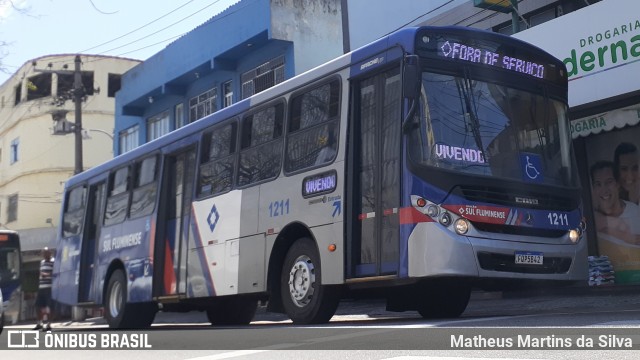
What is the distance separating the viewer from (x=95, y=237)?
15.9m

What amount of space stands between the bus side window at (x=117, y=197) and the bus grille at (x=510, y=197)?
7.98m

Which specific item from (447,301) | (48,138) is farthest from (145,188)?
(48,138)

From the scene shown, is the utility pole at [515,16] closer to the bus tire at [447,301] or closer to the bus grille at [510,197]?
the bus tire at [447,301]

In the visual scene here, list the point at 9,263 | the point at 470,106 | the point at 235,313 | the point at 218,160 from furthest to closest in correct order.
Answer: the point at 9,263 < the point at 235,313 < the point at 218,160 < the point at 470,106

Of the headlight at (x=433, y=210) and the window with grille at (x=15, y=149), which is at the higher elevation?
the window with grille at (x=15, y=149)

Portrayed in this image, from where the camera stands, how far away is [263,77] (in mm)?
25484

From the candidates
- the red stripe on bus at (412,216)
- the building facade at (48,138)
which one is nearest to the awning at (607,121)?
the red stripe on bus at (412,216)

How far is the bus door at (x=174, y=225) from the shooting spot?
12.8 m

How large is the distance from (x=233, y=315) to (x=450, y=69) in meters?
7.15

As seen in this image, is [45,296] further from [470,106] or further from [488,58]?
[488,58]

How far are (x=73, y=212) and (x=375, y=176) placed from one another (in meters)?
9.79

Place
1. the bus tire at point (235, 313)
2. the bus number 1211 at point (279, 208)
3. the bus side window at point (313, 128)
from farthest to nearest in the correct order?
the bus tire at point (235, 313) < the bus number 1211 at point (279, 208) < the bus side window at point (313, 128)

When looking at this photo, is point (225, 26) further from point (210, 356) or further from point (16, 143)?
point (16, 143)

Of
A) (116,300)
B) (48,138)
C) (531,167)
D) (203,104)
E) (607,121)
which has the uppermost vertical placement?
(48,138)
